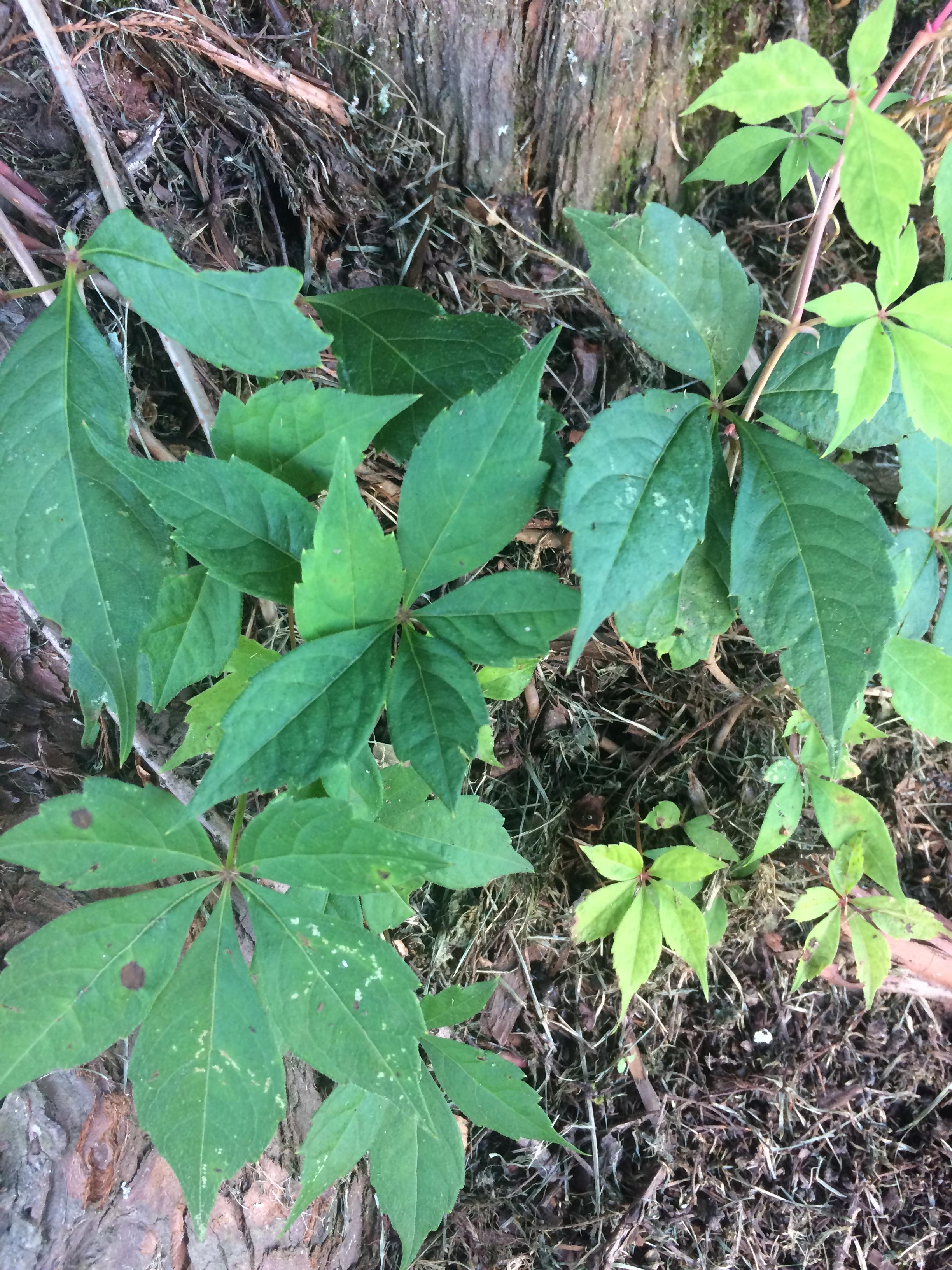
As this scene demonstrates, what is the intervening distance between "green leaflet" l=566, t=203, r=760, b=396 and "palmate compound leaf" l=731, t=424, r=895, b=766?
6.7 inches

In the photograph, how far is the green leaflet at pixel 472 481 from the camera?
83 centimetres

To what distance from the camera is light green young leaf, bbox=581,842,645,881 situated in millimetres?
1390

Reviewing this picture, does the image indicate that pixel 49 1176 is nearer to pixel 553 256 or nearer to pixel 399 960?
pixel 399 960

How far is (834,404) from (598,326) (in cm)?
51

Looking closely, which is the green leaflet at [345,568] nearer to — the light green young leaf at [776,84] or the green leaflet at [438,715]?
the green leaflet at [438,715]

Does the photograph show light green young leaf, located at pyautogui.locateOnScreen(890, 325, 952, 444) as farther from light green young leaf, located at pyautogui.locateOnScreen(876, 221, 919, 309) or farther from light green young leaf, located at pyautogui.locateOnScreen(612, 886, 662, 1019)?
light green young leaf, located at pyautogui.locateOnScreen(612, 886, 662, 1019)

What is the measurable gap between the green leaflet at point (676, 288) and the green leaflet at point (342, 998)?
2.74ft

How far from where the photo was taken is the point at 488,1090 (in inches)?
46.3

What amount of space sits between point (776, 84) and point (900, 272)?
0.84 ft

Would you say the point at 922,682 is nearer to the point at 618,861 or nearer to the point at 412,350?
the point at 618,861

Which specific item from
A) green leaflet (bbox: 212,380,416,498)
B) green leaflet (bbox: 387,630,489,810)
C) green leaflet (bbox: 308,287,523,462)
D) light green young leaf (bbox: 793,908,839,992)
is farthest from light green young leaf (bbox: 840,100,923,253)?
light green young leaf (bbox: 793,908,839,992)

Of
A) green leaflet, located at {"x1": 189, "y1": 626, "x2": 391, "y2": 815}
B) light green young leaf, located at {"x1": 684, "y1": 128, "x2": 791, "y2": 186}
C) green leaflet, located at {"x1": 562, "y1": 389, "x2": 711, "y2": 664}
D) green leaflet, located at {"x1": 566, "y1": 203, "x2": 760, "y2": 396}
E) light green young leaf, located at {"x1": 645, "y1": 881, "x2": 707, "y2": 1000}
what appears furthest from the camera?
light green young leaf, located at {"x1": 645, "y1": 881, "x2": 707, "y2": 1000}

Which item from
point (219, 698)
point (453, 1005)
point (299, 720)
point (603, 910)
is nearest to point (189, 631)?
point (219, 698)

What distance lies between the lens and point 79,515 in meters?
0.90
